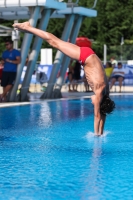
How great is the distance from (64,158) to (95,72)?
223cm

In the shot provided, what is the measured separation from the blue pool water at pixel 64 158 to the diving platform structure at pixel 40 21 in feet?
12.8

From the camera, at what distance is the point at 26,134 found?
387 inches

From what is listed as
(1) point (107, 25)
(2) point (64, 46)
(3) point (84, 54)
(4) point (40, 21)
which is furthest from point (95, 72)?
(1) point (107, 25)

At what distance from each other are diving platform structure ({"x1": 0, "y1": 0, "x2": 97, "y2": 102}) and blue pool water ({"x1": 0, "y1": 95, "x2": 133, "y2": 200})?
12.8ft

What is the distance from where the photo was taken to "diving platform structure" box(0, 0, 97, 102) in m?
16.3

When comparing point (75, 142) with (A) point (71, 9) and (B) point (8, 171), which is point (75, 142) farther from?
(A) point (71, 9)

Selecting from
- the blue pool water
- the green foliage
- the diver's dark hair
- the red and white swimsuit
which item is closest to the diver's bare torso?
the red and white swimsuit

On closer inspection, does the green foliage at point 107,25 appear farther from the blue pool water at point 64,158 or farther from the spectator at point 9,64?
the blue pool water at point 64,158

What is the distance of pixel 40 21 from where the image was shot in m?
17.4

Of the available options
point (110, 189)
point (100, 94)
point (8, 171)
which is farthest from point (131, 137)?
point (110, 189)

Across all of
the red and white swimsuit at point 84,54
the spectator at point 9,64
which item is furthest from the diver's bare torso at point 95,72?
the spectator at point 9,64

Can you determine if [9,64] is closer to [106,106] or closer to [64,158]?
[106,106]

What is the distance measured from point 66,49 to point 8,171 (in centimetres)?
329

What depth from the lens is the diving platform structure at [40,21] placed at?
16.3 m
